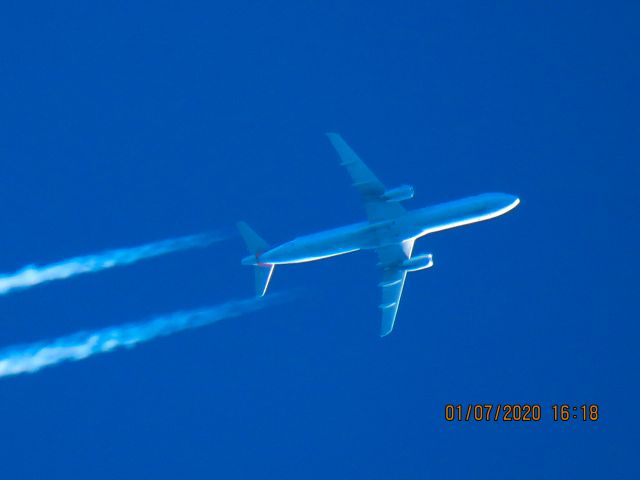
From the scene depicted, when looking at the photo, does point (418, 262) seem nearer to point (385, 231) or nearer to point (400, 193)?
point (385, 231)

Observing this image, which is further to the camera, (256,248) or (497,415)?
(497,415)

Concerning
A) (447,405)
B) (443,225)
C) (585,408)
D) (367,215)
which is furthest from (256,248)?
(585,408)

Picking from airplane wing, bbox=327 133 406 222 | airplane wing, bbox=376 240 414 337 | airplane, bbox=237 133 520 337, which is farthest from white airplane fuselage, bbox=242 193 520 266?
airplane wing, bbox=376 240 414 337

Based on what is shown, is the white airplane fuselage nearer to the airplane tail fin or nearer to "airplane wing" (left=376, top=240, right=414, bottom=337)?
the airplane tail fin

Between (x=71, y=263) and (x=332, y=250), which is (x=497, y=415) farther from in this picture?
(x=71, y=263)

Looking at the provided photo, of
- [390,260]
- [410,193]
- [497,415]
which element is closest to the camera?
[410,193]

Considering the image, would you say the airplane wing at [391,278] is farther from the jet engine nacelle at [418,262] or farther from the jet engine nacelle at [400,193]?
the jet engine nacelle at [400,193]

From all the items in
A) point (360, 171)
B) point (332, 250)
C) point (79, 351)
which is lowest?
point (79, 351)

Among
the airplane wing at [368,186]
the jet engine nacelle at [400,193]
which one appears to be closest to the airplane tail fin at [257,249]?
the airplane wing at [368,186]
